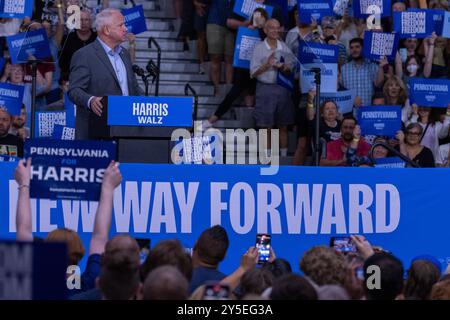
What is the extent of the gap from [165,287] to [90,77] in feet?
19.6

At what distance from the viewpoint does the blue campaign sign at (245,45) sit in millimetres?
15766

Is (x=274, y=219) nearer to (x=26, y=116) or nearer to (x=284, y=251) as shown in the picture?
(x=284, y=251)

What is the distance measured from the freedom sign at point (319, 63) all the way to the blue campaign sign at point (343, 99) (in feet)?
0.31

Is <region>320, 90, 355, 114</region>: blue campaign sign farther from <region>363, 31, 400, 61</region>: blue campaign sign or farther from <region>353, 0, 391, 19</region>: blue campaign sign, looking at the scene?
<region>353, 0, 391, 19</region>: blue campaign sign

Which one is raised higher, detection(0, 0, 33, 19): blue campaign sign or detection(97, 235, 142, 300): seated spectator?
detection(0, 0, 33, 19): blue campaign sign

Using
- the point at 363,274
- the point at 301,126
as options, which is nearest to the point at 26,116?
the point at 301,126

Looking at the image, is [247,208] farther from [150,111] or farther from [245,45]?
[245,45]

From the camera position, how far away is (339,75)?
639 inches

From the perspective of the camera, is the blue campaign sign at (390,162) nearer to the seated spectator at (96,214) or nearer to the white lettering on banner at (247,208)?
the white lettering on banner at (247,208)

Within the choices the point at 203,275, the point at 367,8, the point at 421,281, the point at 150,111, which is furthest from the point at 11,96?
the point at 421,281

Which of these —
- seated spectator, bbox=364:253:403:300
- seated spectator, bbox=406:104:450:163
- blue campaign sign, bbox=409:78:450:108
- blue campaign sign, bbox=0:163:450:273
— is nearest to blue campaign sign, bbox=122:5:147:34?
blue campaign sign, bbox=409:78:450:108

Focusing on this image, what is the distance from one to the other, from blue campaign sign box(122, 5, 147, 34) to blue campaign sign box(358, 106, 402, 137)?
2739mm

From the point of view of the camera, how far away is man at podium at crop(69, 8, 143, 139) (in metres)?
11.8

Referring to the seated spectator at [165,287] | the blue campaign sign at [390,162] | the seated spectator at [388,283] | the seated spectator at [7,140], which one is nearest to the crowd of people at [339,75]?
the blue campaign sign at [390,162]
